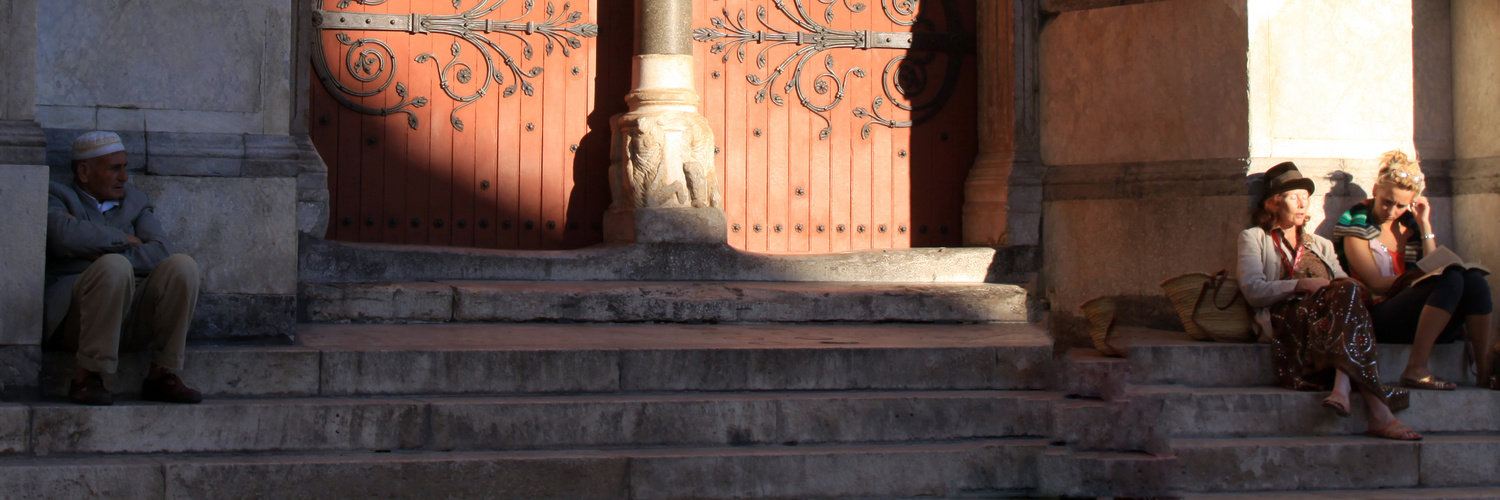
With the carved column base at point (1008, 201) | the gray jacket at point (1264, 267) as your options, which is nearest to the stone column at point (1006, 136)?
the carved column base at point (1008, 201)

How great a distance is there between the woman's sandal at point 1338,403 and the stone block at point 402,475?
6.95 ft

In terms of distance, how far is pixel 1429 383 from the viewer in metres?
4.15

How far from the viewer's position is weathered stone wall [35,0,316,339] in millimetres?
3916

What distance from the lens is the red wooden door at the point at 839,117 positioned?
5.98 metres

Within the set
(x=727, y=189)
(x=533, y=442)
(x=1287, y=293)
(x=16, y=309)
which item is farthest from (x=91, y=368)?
(x=1287, y=293)

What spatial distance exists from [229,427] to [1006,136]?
3.67 metres

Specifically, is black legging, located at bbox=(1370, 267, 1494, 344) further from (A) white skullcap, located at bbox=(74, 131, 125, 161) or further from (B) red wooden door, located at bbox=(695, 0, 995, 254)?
(A) white skullcap, located at bbox=(74, 131, 125, 161)

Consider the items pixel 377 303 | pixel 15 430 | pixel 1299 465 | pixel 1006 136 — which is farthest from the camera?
pixel 1006 136

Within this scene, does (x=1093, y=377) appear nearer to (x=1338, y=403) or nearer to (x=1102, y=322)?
A: (x=1102, y=322)

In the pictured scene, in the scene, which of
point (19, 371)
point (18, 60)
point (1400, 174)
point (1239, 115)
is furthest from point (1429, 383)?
point (18, 60)

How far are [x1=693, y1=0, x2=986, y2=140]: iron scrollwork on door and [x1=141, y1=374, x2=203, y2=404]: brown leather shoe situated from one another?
3022 millimetres

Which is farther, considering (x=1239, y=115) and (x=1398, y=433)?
Answer: (x=1239, y=115)

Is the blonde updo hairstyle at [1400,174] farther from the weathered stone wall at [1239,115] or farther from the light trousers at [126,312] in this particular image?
the light trousers at [126,312]

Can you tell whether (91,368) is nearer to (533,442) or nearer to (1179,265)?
(533,442)
